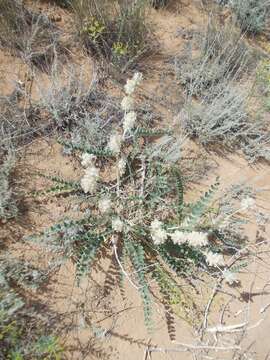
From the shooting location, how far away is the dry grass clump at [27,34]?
3049 millimetres

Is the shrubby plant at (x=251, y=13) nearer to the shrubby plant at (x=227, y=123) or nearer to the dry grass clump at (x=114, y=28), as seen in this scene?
the shrubby plant at (x=227, y=123)

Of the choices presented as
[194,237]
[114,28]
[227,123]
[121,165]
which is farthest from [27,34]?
[194,237]

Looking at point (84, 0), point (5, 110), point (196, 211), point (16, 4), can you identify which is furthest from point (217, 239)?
point (16, 4)

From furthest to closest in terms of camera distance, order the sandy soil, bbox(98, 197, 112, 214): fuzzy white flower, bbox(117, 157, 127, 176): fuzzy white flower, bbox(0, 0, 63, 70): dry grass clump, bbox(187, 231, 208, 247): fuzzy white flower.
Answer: bbox(0, 0, 63, 70): dry grass clump < bbox(117, 157, 127, 176): fuzzy white flower < bbox(98, 197, 112, 214): fuzzy white flower < the sandy soil < bbox(187, 231, 208, 247): fuzzy white flower

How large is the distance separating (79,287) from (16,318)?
389 mm

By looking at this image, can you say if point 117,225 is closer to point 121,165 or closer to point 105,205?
point 105,205

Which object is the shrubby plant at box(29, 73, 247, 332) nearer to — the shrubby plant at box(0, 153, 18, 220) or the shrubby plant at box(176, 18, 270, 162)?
the shrubby plant at box(0, 153, 18, 220)

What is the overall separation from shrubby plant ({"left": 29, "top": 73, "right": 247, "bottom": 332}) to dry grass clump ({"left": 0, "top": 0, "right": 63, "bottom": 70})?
2.46 feet

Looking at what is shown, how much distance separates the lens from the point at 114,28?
340 centimetres

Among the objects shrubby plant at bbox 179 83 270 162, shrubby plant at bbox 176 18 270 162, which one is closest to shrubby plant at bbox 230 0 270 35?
shrubby plant at bbox 176 18 270 162

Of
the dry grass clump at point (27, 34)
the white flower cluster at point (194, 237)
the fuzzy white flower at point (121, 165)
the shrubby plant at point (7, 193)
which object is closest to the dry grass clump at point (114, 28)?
the dry grass clump at point (27, 34)

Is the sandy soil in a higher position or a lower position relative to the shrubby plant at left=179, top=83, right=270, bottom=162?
lower

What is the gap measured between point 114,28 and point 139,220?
66.2 inches

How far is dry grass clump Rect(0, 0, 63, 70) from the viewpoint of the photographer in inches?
120
